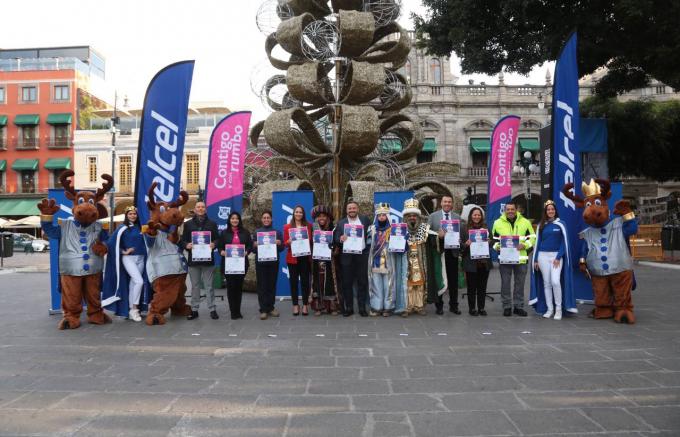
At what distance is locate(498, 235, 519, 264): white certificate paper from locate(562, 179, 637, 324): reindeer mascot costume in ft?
2.88

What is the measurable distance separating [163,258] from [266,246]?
139cm

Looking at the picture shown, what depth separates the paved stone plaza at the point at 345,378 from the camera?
3.55 m

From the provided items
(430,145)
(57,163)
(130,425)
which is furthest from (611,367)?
(57,163)

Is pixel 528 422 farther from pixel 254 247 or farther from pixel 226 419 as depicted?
pixel 254 247

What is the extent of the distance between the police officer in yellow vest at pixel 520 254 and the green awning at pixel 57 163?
124 feet

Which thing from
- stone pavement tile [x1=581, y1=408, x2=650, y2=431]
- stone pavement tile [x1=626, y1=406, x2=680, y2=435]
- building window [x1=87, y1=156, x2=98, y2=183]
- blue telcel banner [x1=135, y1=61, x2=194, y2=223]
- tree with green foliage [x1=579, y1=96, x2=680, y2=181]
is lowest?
stone pavement tile [x1=581, y1=408, x2=650, y2=431]

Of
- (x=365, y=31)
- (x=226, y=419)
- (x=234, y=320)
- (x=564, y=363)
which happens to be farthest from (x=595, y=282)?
(x=365, y=31)

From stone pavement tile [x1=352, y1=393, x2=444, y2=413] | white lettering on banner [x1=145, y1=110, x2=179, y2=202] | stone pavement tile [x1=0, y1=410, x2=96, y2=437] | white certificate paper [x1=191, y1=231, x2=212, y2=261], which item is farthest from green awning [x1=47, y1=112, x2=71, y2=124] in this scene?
stone pavement tile [x1=352, y1=393, x2=444, y2=413]

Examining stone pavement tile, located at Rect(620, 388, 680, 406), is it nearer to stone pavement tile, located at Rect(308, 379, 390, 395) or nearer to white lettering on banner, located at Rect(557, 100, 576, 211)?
stone pavement tile, located at Rect(308, 379, 390, 395)

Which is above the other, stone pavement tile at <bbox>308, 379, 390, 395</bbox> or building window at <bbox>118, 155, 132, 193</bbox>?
building window at <bbox>118, 155, 132, 193</bbox>

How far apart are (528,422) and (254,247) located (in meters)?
5.03

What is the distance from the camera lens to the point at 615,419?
3559 mm

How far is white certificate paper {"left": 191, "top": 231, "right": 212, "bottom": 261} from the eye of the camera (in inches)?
299

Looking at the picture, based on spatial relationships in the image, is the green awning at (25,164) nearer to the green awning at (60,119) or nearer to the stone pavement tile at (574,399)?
the green awning at (60,119)
